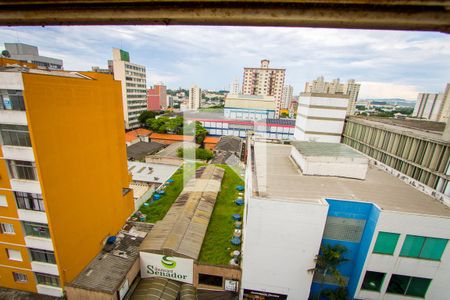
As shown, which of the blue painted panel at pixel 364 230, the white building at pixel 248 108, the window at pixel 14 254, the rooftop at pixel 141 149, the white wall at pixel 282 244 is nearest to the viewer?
the white wall at pixel 282 244

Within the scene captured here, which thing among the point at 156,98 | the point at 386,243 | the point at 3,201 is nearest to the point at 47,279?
the point at 3,201

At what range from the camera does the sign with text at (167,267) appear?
1561cm

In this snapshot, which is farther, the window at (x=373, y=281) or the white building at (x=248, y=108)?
the white building at (x=248, y=108)

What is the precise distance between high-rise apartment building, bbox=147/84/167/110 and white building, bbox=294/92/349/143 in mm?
78414

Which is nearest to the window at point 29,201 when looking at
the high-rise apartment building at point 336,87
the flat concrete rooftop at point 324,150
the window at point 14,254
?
the window at point 14,254

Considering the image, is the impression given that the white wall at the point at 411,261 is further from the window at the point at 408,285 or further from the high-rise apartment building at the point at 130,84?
the high-rise apartment building at the point at 130,84

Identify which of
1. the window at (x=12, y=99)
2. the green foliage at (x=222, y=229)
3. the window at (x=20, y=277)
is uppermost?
the window at (x=12, y=99)

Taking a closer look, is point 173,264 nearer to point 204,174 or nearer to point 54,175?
point 54,175

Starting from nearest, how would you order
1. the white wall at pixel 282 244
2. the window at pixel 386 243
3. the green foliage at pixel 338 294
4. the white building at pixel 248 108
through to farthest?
the window at pixel 386 243
the white wall at pixel 282 244
the green foliage at pixel 338 294
the white building at pixel 248 108

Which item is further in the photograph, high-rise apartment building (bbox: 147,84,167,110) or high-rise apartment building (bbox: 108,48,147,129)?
high-rise apartment building (bbox: 147,84,167,110)

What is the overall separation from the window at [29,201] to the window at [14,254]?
3703mm

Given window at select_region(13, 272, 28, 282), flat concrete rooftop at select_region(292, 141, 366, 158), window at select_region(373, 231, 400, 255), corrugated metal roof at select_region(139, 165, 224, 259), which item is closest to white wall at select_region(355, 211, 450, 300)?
window at select_region(373, 231, 400, 255)

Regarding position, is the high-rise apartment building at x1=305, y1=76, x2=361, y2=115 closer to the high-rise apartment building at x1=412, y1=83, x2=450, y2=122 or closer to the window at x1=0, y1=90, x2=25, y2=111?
the high-rise apartment building at x1=412, y1=83, x2=450, y2=122

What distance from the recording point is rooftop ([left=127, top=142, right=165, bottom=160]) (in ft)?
129
